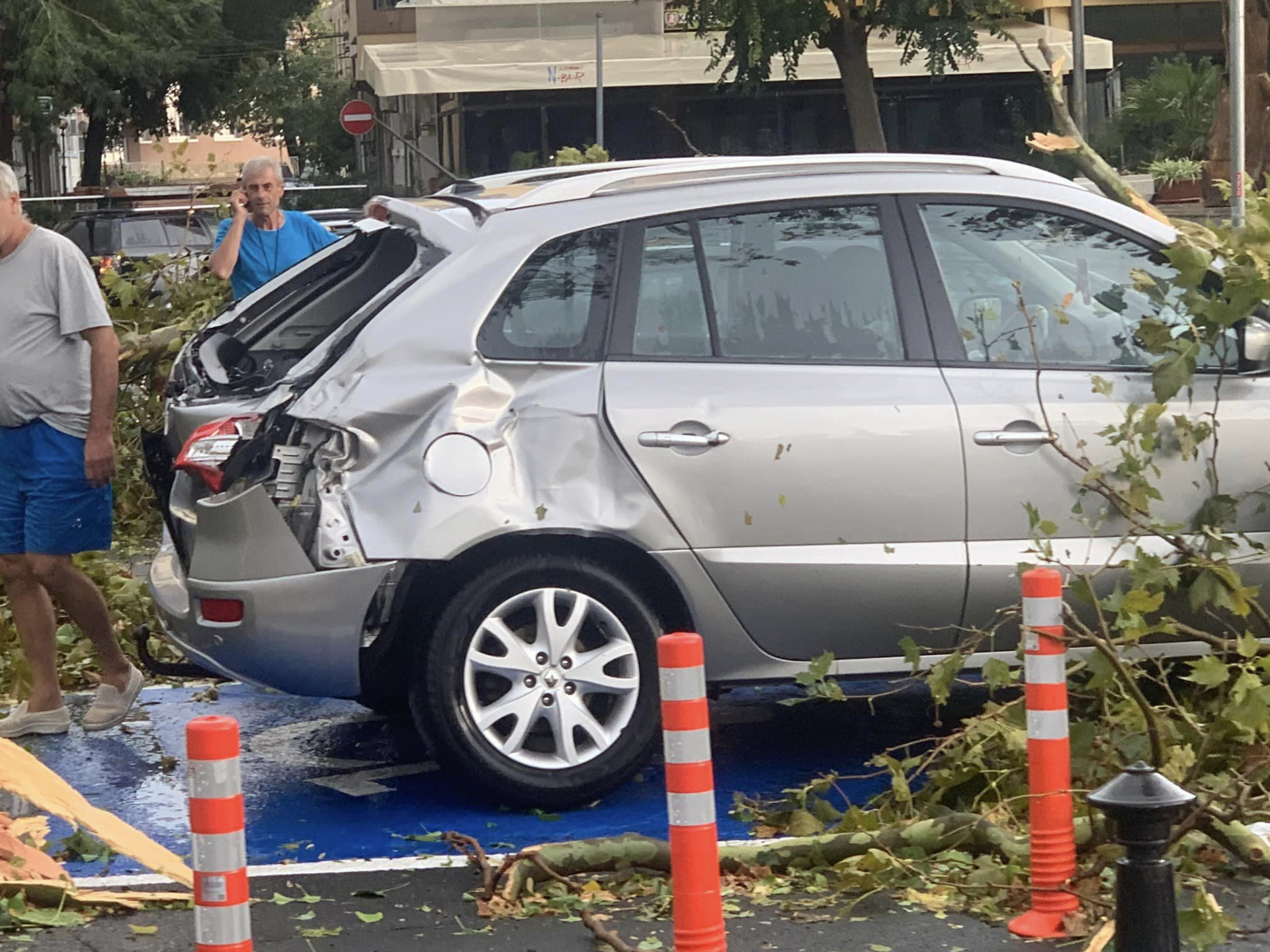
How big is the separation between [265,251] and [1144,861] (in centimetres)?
562

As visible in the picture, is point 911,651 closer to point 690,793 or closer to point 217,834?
point 690,793

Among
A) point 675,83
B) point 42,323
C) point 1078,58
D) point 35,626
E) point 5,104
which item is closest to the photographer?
point 42,323

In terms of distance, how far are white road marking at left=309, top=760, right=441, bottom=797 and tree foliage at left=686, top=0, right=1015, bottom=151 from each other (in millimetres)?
18669

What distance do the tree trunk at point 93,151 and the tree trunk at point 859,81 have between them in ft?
73.3

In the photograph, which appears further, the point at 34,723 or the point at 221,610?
the point at 34,723

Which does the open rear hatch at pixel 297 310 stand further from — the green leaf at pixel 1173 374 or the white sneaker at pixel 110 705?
the green leaf at pixel 1173 374

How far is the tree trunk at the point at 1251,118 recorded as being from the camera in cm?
2489

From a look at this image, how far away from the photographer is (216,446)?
552 cm

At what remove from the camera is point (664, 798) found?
576 cm

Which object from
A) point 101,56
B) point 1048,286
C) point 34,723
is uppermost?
point 101,56

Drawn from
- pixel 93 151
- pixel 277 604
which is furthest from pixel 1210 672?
pixel 93 151

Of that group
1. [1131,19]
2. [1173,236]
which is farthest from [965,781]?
[1131,19]

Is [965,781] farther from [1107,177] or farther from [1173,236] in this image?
[1107,177]

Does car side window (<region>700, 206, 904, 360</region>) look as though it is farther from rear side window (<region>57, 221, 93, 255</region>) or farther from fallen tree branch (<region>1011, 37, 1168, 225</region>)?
rear side window (<region>57, 221, 93, 255</region>)
